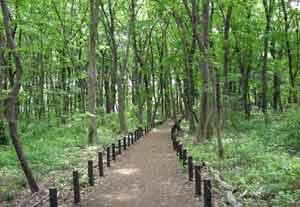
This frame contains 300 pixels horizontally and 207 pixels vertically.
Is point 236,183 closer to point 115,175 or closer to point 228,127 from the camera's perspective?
point 115,175

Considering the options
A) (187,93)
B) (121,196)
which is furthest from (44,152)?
(187,93)

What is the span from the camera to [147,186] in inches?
443

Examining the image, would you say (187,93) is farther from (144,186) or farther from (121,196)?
(121,196)

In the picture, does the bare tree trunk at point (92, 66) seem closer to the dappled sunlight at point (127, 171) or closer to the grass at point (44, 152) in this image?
the grass at point (44, 152)

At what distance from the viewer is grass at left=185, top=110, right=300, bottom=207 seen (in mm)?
9152

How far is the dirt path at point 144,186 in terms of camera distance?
31.3 ft

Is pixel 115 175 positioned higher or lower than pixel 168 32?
lower

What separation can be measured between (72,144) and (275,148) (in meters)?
11.2

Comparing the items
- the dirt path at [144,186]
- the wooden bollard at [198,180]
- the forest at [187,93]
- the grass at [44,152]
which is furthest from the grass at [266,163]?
the grass at [44,152]

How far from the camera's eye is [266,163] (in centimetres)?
1223

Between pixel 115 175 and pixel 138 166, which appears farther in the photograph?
pixel 138 166

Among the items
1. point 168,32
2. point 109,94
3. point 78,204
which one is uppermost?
point 168,32

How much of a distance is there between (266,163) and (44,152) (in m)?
9.63

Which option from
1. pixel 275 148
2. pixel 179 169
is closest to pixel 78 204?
pixel 179 169
